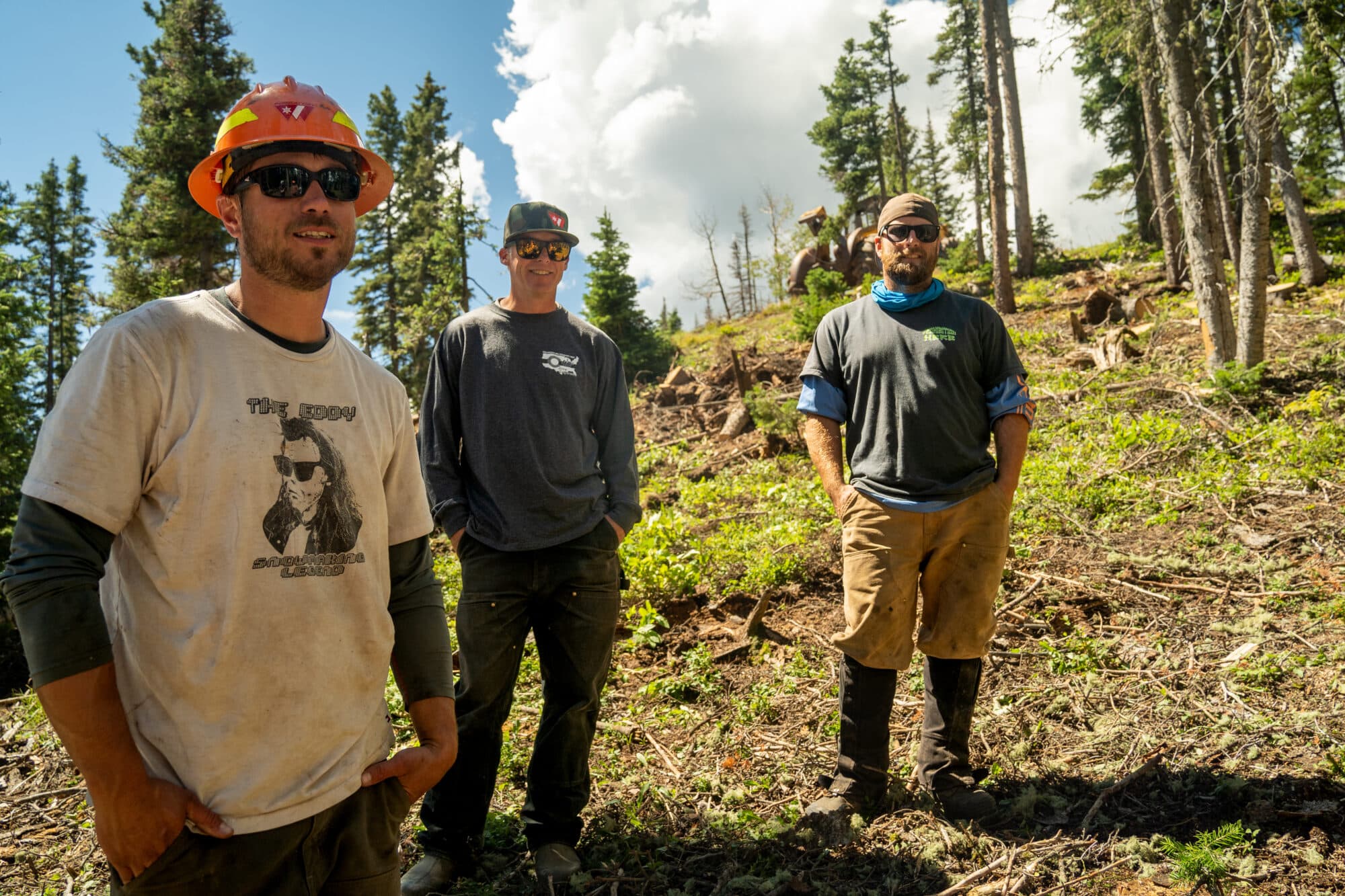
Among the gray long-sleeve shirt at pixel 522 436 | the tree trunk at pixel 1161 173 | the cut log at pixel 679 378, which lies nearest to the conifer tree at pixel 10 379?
the cut log at pixel 679 378

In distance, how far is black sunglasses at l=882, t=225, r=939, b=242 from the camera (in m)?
3.65

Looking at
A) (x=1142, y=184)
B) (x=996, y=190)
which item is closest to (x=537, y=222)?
(x=996, y=190)

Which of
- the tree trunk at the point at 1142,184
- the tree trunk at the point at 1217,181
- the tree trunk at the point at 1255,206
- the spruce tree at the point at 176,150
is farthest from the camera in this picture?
the tree trunk at the point at 1142,184

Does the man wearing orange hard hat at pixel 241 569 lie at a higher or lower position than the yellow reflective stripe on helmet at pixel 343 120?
lower

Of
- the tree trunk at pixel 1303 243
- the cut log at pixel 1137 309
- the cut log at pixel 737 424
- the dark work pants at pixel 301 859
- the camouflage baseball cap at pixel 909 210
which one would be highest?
the tree trunk at pixel 1303 243

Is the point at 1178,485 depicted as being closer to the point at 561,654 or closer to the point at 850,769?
the point at 850,769

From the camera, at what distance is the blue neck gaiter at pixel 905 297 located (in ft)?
12.0

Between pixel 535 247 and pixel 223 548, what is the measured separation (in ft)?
7.65

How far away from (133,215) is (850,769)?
23211 mm

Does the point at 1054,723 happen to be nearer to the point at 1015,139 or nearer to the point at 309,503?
the point at 309,503

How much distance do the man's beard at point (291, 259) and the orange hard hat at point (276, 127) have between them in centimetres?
15

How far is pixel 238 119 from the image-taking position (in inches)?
73.4

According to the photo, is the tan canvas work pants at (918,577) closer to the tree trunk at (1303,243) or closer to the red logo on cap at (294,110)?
the red logo on cap at (294,110)

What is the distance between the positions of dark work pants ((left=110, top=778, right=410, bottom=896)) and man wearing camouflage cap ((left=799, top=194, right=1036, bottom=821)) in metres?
2.18
